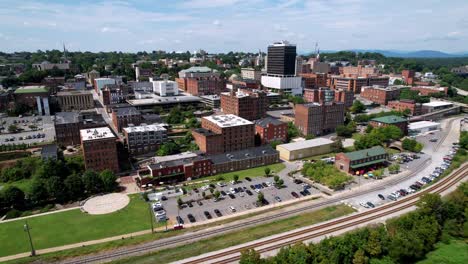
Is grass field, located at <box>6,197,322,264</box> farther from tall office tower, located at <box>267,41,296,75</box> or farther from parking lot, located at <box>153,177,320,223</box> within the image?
tall office tower, located at <box>267,41,296,75</box>

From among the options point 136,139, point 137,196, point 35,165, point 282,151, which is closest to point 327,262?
point 137,196

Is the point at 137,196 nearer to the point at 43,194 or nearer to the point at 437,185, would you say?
the point at 43,194

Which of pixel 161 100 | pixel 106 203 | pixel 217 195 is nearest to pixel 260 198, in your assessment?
pixel 217 195

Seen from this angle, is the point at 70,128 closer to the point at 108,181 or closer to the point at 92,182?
the point at 92,182

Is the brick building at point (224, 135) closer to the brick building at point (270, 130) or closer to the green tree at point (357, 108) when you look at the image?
the brick building at point (270, 130)

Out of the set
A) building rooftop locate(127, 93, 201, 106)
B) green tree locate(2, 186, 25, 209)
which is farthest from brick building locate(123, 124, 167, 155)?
building rooftop locate(127, 93, 201, 106)
